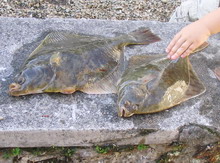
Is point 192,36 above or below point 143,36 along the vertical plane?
above

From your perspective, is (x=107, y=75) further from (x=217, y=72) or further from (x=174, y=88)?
(x=217, y=72)

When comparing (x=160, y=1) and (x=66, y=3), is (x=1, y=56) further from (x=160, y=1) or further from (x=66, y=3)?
(x=160, y=1)

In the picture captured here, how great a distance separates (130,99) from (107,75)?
38 centimetres

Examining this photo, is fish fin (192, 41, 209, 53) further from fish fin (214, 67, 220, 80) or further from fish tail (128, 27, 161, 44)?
fish tail (128, 27, 161, 44)

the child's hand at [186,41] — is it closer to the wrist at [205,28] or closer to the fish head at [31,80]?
the wrist at [205,28]

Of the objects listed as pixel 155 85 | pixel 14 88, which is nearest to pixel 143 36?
pixel 155 85

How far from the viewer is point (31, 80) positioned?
235 centimetres

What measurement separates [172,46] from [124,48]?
485 mm

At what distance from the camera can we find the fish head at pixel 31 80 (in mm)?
2350

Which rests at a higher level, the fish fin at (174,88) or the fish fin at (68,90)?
the fish fin at (174,88)

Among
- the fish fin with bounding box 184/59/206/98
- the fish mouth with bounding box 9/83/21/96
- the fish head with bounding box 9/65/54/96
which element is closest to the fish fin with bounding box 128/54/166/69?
the fish fin with bounding box 184/59/206/98

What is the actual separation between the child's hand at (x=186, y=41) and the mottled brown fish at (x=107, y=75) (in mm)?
128

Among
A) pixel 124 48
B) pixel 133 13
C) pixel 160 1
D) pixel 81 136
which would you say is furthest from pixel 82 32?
pixel 160 1

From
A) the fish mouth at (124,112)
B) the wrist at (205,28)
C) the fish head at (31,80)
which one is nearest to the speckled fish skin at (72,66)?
the fish head at (31,80)
